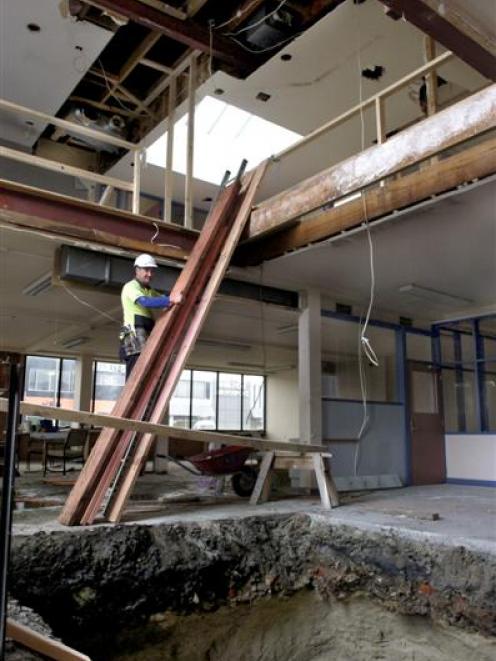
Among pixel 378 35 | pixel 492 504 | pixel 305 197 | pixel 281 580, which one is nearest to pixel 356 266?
pixel 305 197

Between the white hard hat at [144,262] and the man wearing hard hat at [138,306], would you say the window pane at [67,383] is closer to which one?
the man wearing hard hat at [138,306]

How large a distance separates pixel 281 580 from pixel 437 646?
4.46ft

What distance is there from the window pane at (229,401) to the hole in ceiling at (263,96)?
1065 cm

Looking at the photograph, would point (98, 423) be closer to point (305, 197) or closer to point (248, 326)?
point (305, 197)

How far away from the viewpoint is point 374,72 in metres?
5.75

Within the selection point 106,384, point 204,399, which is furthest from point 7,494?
point 204,399

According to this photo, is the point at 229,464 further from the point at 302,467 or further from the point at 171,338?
the point at 171,338

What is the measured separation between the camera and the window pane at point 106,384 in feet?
47.0

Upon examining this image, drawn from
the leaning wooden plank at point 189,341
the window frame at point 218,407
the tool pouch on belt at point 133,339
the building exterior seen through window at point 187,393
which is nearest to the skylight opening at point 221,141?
the leaning wooden plank at point 189,341

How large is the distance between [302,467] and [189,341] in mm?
1854

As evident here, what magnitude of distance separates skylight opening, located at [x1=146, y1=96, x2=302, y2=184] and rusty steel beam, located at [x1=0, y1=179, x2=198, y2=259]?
197 centimetres

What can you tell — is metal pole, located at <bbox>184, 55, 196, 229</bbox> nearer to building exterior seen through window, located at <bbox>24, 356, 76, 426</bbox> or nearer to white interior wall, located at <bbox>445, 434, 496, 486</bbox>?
white interior wall, located at <bbox>445, 434, 496, 486</bbox>

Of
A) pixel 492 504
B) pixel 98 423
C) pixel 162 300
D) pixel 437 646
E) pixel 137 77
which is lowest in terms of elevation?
pixel 437 646

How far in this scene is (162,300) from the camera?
4887 mm
